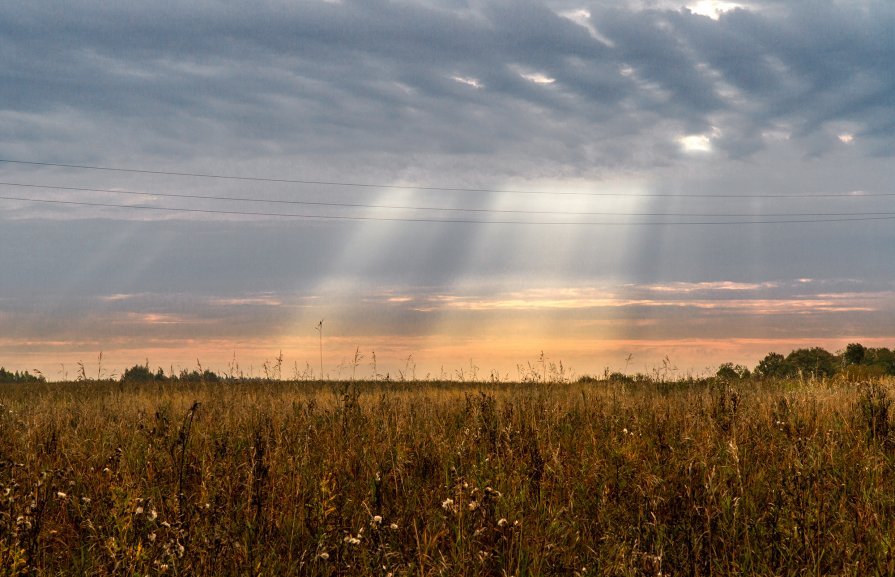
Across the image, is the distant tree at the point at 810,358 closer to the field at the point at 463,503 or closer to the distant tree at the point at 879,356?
the distant tree at the point at 879,356

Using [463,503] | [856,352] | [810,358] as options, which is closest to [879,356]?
[856,352]

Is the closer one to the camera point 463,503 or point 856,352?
point 463,503

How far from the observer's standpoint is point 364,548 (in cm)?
435

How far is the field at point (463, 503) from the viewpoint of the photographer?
4.09 metres

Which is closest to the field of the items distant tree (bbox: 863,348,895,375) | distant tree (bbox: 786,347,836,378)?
distant tree (bbox: 786,347,836,378)

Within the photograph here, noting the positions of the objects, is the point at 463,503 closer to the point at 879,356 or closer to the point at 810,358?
the point at 810,358

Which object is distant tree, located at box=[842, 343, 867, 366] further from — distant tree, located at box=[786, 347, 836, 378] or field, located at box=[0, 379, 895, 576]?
field, located at box=[0, 379, 895, 576]

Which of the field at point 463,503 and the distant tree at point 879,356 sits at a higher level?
the distant tree at point 879,356

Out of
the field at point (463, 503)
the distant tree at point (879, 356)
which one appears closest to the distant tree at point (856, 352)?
the distant tree at point (879, 356)

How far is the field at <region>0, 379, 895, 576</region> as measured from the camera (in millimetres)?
4086

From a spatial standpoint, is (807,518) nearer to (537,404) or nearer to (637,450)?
(637,450)

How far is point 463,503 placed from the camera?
4406mm

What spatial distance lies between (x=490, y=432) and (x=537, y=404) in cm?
370

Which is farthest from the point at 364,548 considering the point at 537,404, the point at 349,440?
the point at 537,404
